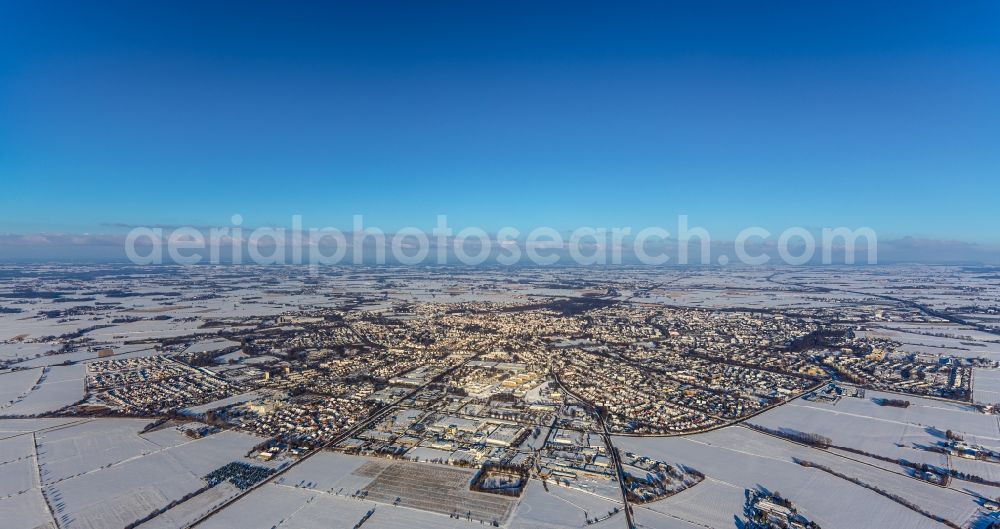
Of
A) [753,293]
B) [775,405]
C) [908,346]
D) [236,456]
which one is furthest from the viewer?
[753,293]

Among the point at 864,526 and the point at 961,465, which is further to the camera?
the point at 961,465

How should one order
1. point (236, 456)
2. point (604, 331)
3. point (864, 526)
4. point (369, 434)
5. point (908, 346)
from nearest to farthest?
point (864, 526)
point (236, 456)
point (369, 434)
point (908, 346)
point (604, 331)

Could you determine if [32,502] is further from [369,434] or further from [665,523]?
[665,523]

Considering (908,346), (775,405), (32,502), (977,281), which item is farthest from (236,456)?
(977,281)

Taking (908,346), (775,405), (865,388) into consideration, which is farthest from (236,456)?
(908,346)

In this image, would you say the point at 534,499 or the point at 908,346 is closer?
the point at 534,499

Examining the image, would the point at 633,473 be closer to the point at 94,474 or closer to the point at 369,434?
the point at 369,434

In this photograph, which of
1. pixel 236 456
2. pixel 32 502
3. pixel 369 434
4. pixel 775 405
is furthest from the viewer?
pixel 775 405

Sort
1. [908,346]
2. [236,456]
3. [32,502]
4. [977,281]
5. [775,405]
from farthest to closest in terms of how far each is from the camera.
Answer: [977,281] < [908,346] < [775,405] < [236,456] < [32,502]
